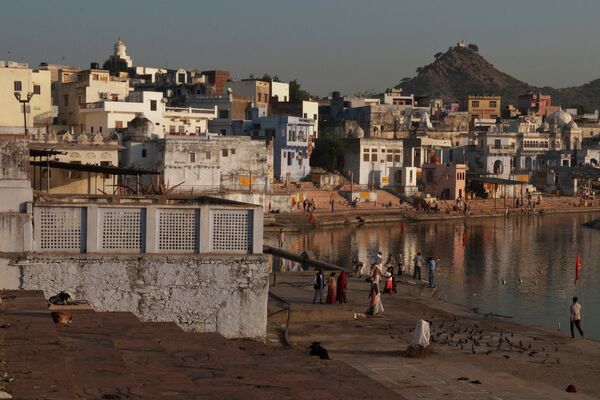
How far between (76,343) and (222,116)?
181 ft

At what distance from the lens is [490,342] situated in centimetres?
1758

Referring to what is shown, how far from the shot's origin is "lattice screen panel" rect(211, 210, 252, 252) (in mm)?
14695

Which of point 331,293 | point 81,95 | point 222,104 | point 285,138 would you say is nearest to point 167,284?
point 331,293

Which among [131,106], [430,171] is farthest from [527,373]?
[430,171]

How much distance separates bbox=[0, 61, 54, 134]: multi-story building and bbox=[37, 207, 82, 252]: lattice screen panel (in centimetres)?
2791

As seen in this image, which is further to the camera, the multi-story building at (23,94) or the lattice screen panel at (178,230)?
the multi-story building at (23,94)

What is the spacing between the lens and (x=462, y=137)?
80.9m

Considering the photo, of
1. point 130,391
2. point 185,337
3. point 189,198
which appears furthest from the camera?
point 189,198

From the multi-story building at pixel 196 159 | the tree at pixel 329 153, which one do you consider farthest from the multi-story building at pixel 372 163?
the multi-story building at pixel 196 159

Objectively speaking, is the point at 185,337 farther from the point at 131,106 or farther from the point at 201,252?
the point at 131,106

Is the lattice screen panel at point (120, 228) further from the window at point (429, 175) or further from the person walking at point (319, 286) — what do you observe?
the window at point (429, 175)

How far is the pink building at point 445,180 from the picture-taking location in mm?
68312

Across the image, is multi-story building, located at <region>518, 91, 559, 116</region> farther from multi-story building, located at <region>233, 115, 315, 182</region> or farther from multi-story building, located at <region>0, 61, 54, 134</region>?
multi-story building, located at <region>0, 61, 54, 134</region>

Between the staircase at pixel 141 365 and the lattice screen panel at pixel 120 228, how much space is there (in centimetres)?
335
